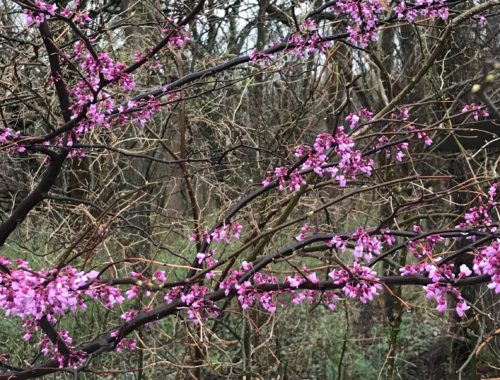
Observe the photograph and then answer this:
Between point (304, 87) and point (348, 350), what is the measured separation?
10.7 feet

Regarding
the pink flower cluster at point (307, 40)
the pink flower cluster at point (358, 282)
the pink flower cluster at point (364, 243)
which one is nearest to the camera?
the pink flower cluster at point (358, 282)

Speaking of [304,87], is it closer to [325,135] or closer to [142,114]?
[142,114]

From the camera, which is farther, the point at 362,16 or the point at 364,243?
the point at 362,16

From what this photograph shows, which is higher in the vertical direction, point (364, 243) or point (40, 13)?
point (40, 13)

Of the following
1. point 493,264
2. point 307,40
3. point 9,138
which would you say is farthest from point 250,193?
point 493,264

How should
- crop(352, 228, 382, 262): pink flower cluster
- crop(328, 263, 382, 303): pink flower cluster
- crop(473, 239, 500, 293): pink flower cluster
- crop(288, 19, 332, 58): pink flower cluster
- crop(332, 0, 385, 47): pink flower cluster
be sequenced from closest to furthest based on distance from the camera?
crop(473, 239, 500, 293): pink flower cluster < crop(328, 263, 382, 303): pink flower cluster < crop(352, 228, 382, 262): pink flower cluster < crop(332, 0, 385, 47): pink flower cluster < crop(288, 19, 332, 58): pink flower cluster

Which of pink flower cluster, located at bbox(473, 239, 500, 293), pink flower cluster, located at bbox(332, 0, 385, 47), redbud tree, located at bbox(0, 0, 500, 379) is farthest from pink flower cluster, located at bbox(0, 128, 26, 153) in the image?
pink flower cluster, located at bbox(473, 239, 500, 293)

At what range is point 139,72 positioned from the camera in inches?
216

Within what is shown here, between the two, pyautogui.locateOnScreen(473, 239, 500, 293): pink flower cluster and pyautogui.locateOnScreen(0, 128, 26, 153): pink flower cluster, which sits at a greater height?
pyautogui.locateOnScreen(0, 128, 26, 153): pink flower cluster

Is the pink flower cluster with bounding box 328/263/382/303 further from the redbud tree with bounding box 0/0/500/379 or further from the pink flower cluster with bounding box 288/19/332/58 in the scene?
the pink flower cluster with bounding box 288/19/332/58

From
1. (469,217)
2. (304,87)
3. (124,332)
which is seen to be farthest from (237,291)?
(304,87)

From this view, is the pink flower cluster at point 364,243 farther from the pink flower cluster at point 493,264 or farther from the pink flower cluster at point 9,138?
the pink flower cluster at point 9,138

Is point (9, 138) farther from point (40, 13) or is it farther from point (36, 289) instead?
point (36, 289)

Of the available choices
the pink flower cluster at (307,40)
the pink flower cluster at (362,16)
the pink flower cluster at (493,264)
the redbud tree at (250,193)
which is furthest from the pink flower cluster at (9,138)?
the pink flower cluster at (493,264)
